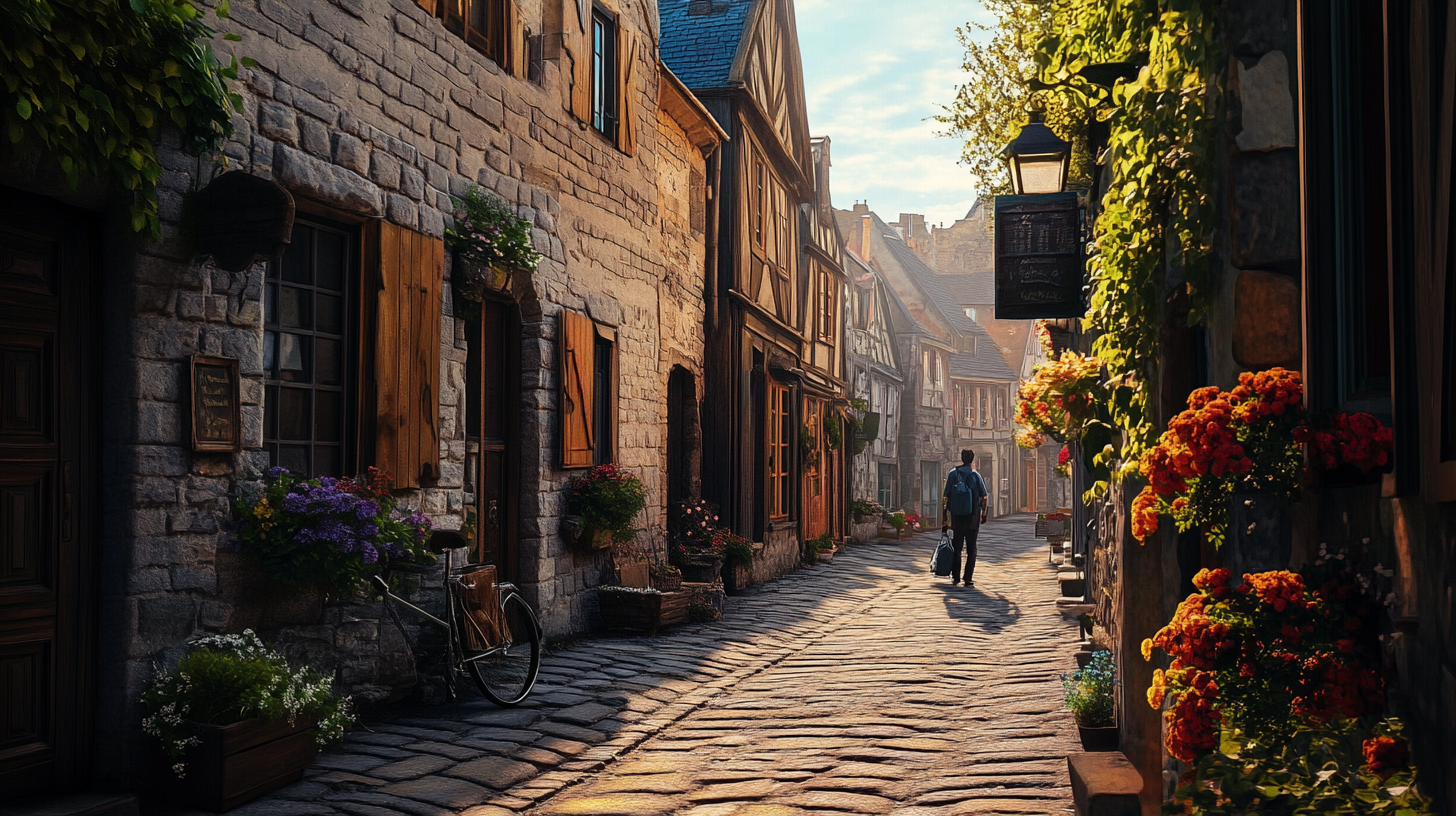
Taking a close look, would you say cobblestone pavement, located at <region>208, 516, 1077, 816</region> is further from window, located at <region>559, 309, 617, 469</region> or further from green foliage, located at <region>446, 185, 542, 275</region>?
green foliage, located at <region>446, 185, 542, 275</region>

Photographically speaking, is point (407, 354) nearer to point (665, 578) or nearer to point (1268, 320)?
point (665, 578)

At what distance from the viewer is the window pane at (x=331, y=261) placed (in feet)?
21.3

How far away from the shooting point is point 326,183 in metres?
6.25

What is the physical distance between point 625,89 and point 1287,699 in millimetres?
8789

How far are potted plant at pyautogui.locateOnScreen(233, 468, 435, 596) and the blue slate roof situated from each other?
31.4 feet

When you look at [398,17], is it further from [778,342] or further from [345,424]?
[778,342]

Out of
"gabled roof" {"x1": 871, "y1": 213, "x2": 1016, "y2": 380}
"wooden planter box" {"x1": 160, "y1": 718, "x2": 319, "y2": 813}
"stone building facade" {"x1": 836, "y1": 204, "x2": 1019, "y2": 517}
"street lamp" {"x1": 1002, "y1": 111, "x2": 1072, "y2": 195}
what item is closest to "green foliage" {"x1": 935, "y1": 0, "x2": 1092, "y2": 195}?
"street lamp" {"x1": 1002, "y1": 111, "x2": 1072, "y2": 195}

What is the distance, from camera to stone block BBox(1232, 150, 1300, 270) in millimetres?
3297

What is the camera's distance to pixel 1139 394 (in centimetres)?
459

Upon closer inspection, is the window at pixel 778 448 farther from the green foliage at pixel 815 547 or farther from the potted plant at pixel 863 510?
the potted plant at pixel 863 510

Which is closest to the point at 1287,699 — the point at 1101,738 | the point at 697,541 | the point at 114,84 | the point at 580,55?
the point at 1101,738

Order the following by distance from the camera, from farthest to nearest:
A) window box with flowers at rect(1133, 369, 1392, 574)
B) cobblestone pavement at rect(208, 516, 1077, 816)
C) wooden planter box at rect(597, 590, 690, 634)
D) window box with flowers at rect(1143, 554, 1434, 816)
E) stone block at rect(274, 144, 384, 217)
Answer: wooden planter box at rect(597, 590, 690, 634) → stone block at rect(274, 144, 384, 217) → cobblestone pavement at rect(208, 516, 1077, 816) → window box with flowers at rect(1133, 369, 1392, 574) → window box with flowers at rect(1143, 554, 1434, 816)

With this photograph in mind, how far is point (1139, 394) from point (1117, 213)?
0.74 m

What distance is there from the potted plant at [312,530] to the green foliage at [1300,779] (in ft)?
13.1
